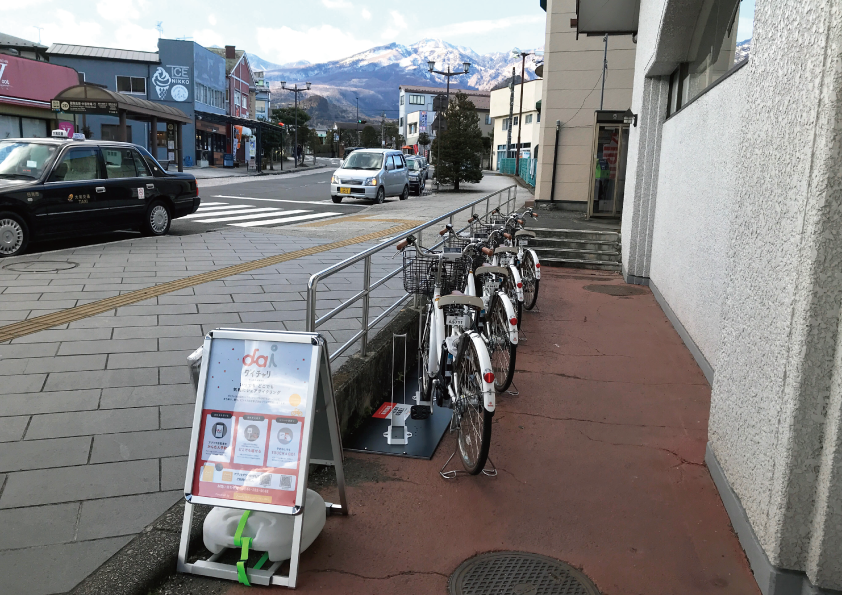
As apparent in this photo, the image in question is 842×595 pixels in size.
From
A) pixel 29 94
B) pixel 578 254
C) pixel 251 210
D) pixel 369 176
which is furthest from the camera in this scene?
pixel 29 94

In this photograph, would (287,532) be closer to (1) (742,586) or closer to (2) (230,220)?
(1) (742,586)

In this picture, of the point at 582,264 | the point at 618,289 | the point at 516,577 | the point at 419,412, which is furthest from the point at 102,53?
the point at 516,577

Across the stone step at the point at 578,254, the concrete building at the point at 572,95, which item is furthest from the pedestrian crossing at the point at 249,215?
the concrete building at the point at 572,95

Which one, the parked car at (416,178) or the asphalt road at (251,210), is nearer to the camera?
the asphalt road at (251,210)

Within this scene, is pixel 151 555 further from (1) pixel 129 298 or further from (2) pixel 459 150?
(2) pixel 459 150

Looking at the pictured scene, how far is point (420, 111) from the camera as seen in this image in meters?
91.8

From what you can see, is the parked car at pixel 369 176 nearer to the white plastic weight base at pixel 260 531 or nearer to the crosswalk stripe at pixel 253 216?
the crosswalk stripe at pixel 253 216

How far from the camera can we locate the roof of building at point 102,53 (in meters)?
41.9

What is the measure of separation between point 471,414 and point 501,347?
1.33m

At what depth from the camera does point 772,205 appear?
309 centimetres

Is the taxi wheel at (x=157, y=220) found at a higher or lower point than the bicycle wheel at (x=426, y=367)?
higher

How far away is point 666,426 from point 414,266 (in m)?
2.23

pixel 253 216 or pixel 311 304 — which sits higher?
pixel 311 304

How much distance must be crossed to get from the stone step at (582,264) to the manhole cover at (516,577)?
9.44m
